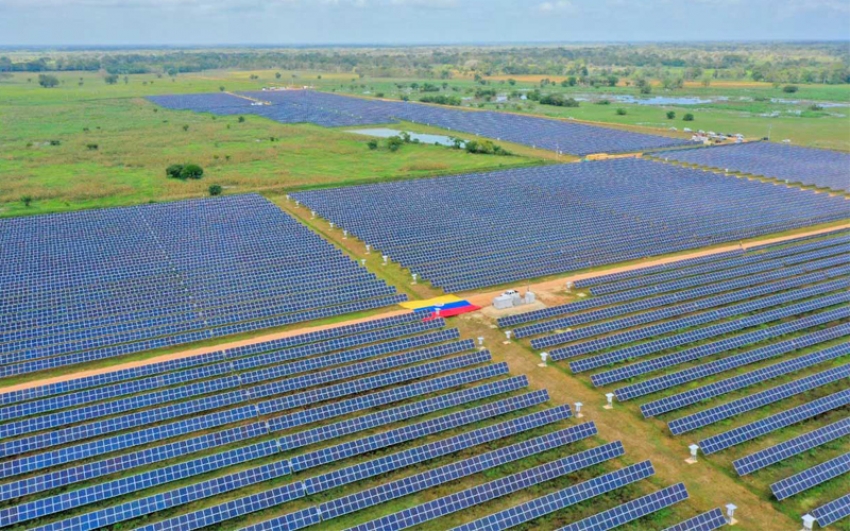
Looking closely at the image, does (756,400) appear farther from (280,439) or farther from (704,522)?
(280,439)

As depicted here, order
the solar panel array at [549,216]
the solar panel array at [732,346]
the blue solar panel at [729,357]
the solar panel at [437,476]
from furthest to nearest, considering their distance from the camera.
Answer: the solar panel array at [549,216]
the blue solar panel at [729,357]
the solar panel array at [732,346]
the solar panel at [437,476]

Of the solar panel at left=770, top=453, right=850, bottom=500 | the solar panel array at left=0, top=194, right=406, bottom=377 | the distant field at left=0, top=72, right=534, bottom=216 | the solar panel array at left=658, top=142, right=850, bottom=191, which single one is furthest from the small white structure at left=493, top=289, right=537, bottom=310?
the solar panel array at left=658, top=142, right=850, bottom=191

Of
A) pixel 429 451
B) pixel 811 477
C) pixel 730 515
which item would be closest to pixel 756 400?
pixel 811 477

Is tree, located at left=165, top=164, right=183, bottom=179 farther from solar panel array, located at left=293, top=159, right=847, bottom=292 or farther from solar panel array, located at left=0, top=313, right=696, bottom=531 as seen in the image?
solar panel array, located at left=0, top=313, right=696, bottom=531

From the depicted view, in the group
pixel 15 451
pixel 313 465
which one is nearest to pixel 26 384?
pixel 15 451

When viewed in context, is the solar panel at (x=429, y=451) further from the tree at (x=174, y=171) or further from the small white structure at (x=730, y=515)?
the tree at (x=174, y=171)

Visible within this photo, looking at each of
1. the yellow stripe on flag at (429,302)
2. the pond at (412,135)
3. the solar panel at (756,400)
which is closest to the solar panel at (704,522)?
the solar panel at (756,400)
